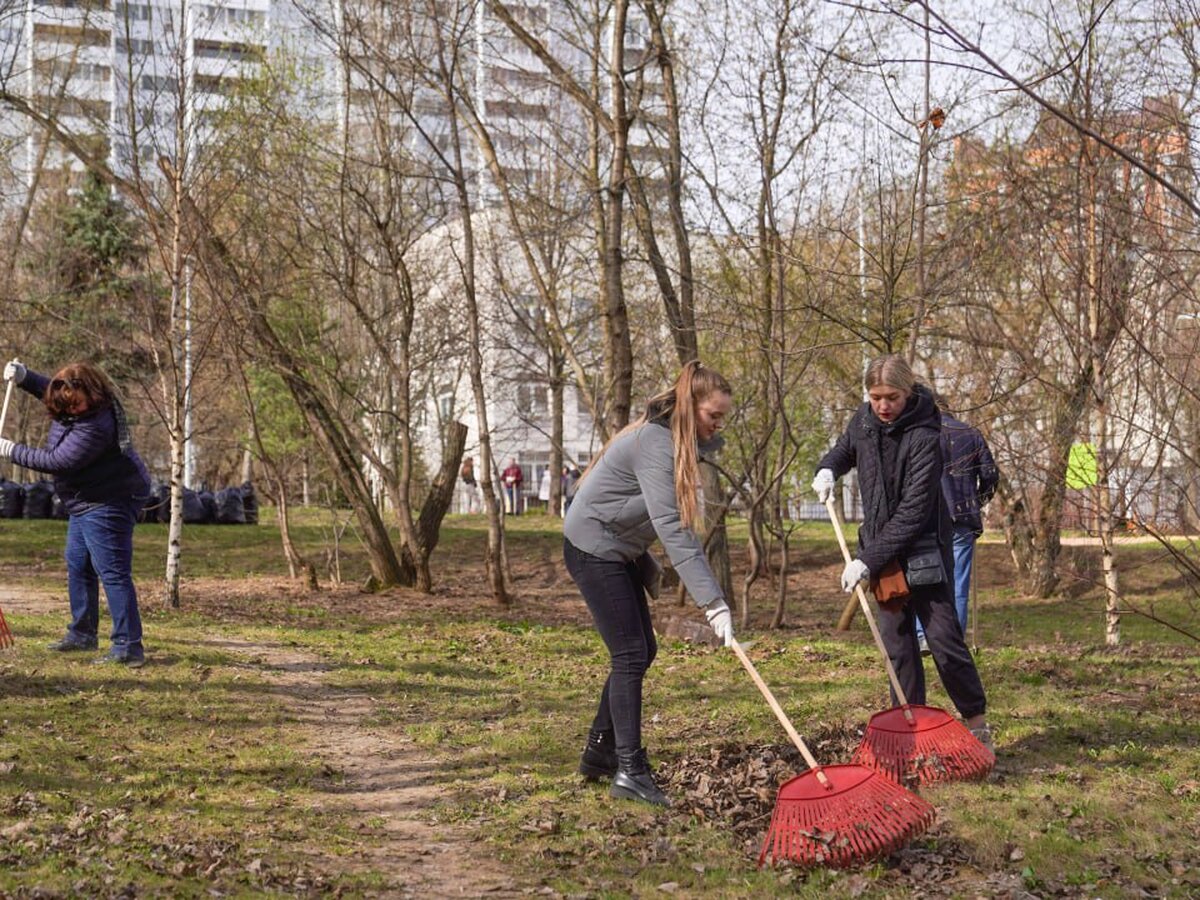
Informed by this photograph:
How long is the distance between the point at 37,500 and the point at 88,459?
52.1 ft

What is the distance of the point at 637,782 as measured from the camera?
570 cm

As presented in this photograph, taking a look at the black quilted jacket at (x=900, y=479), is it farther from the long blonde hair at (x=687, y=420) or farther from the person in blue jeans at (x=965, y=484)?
the person in blue jeans at (x=965, y=484)

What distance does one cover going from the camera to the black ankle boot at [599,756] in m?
6.02

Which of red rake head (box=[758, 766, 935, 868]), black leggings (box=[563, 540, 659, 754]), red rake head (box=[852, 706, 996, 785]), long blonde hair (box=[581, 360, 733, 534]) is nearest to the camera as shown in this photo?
red rake head (box=[758, 766, 935, 868])

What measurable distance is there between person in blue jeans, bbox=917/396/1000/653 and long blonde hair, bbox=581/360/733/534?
305 centimetres

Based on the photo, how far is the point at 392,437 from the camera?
72.0 feet

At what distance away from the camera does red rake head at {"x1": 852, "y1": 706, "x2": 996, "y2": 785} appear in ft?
19.2

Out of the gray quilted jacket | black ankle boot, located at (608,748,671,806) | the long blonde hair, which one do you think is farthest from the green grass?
the long blonde hair

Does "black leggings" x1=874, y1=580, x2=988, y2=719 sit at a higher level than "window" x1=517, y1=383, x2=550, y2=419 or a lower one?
lower

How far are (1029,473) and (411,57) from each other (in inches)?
327

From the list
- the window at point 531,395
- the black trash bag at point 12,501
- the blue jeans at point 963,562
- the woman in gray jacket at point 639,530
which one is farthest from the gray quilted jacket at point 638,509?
the window at point 531,395

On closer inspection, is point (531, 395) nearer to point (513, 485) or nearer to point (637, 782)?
point (513, 485)

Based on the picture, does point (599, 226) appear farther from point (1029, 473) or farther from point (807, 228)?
point (1029, 473)

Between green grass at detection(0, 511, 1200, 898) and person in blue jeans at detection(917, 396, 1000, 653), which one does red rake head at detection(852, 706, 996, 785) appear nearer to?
green grass at detection(0, 511, 1200, 898)
